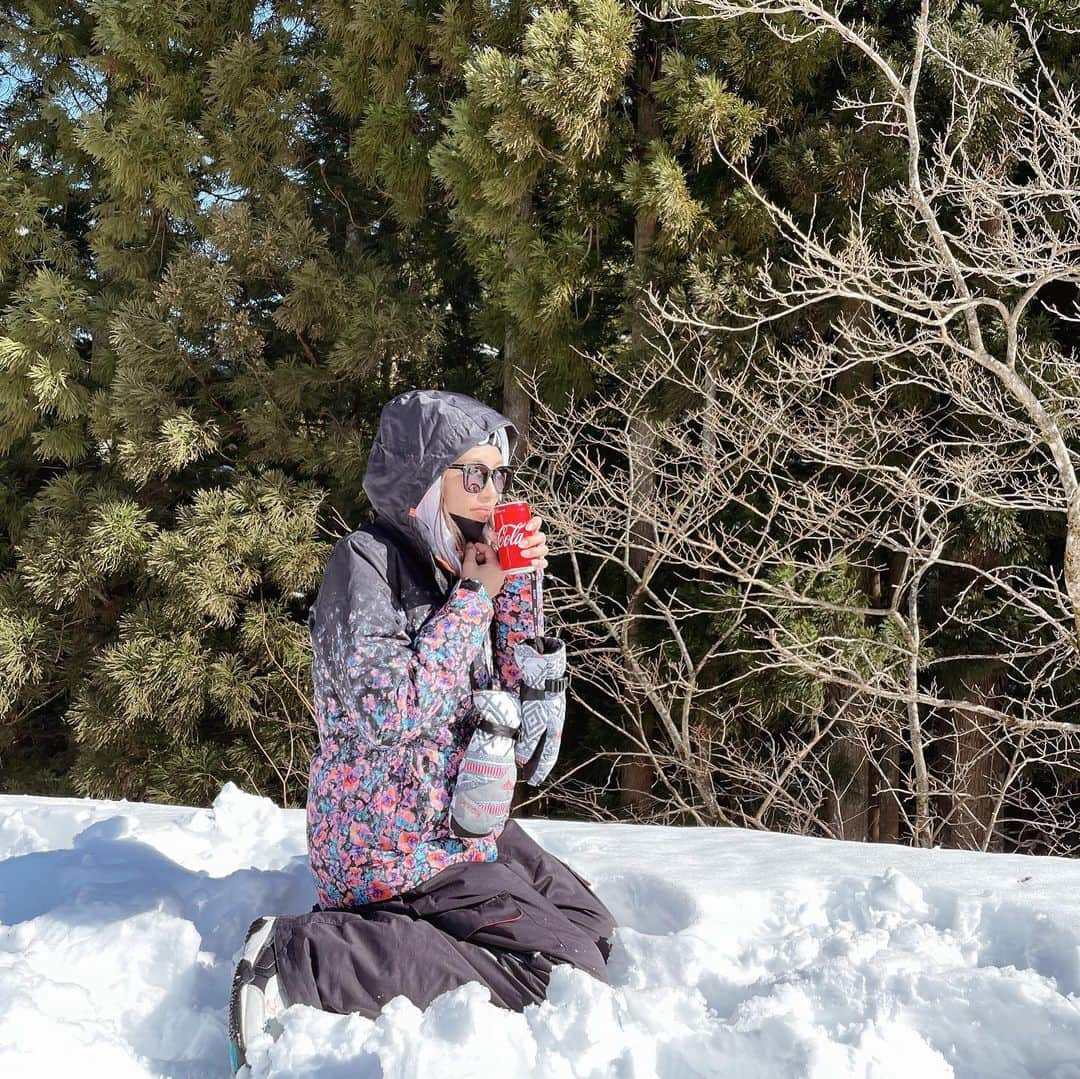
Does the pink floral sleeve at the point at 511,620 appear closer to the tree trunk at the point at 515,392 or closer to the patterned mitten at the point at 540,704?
the patterned mitten at the point at 540,704

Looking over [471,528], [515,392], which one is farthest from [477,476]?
[515,392]

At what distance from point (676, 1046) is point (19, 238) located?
36.4 ft

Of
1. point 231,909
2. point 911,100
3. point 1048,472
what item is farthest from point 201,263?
point 231,909

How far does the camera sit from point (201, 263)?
9172 millimetres

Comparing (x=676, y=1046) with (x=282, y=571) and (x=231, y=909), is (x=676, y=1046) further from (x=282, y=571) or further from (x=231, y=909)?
(x=282, y=571)

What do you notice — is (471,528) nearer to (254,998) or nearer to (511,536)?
(511,536)

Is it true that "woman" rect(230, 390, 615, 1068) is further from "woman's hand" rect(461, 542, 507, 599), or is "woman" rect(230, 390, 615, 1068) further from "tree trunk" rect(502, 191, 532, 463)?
"tree trunk" rect(502, 191, 532, 463)

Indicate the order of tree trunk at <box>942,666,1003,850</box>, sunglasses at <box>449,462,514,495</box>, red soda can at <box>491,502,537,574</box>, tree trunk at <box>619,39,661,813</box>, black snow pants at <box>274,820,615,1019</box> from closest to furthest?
black snow pants at <box>274,820,615,1019</box> → red soda can at <box>491,502,537,574</box> → sunglasses at <box>449,462,514,495</box> → tree trunk at <box>619,39,661,813</box> → tree trunk at <box>942,666,1003,850</box>

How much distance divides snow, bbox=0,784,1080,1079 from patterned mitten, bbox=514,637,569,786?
431 mm

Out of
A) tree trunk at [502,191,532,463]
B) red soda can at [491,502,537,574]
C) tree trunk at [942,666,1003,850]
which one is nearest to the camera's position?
red soda can at [491,502,537,574]

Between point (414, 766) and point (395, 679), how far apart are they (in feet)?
0.71

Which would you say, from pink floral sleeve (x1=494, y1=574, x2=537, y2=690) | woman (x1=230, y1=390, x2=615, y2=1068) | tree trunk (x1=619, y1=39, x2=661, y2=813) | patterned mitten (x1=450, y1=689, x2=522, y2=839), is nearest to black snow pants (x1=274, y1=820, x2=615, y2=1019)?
woman (x1=230, y1=390, x2=615, y2=1068)

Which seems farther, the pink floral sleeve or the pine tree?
the pine tree

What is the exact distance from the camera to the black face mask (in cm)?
213
